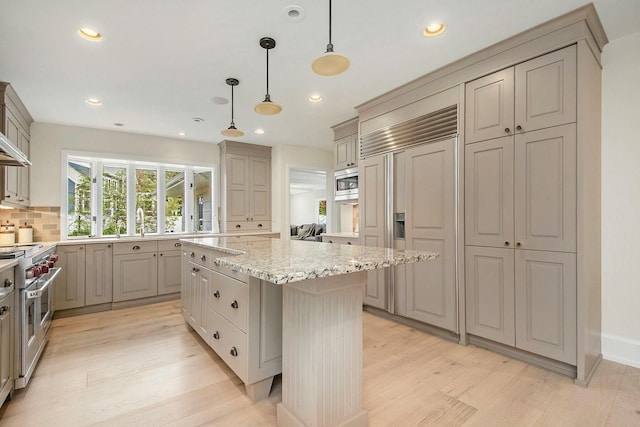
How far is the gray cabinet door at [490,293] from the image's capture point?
2354mm

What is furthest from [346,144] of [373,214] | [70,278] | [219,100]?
[70,278]

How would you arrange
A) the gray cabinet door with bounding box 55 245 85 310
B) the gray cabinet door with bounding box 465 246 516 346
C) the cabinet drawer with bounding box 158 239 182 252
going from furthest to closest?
the cabinet drawer with bounding box 158 239 182 252 → the gray cabinet door with bounding box 55 245 85 310 → the gray cabinet door with bounding box 465 246 516 346

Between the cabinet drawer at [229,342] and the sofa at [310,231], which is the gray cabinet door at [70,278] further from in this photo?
the sofa at [310,231]

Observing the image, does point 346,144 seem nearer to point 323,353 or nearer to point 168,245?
point 168,245

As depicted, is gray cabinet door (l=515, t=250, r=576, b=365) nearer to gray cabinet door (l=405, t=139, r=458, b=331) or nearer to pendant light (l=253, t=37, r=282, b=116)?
gray cabinet door (l=405, t=139, r=458, b=331)

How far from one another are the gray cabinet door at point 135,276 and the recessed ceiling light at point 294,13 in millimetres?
3573

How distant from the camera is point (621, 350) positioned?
2281 mm

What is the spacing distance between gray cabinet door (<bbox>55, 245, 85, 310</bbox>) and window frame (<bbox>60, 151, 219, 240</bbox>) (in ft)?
1.92

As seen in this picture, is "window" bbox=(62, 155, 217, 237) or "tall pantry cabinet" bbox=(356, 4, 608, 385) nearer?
"tall pantry cabinet" bbox=(356, 4, 608, 385)

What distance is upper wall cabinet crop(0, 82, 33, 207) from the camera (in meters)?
2.89

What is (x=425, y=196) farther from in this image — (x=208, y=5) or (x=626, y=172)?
(x=208, y=5)

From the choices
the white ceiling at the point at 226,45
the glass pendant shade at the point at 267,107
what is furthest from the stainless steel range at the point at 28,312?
the glass pendant shade at the point at 267,107

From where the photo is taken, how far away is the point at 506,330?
2.36 m

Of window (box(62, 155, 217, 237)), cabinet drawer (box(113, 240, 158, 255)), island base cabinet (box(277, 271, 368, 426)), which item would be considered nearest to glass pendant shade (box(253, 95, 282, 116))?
island base cabinet (box(277, 271, 368, 426))
